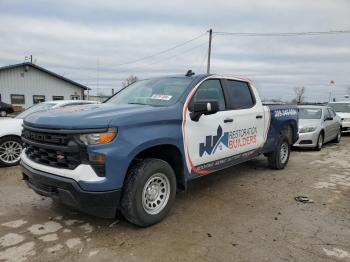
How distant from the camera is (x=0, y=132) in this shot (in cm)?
679

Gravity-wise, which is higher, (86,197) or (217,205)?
(86,197)

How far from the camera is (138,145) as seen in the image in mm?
3543

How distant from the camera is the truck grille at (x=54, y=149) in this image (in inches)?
134

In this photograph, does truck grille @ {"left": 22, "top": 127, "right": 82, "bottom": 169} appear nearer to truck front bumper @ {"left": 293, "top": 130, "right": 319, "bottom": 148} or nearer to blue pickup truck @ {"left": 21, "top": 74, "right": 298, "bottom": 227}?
blue pickup truck @ {"left": 21, "top": 74, "right": 298, "bottom": 227}

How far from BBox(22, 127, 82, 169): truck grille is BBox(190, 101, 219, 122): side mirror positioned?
5.33 ft

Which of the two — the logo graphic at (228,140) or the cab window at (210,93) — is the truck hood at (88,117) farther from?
the logo graphic at (228,140)

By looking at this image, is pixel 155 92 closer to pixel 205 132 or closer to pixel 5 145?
pixel 205 132

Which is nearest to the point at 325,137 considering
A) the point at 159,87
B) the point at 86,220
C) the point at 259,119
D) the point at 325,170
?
the point at 325,170

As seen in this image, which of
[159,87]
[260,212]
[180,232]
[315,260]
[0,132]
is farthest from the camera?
[0,132]

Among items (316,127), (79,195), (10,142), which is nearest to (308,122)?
(316,127)

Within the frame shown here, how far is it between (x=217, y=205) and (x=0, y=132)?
194 inches

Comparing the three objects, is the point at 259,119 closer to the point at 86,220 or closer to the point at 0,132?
the point at 86,220

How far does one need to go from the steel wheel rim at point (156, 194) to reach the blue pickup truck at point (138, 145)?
0.01m

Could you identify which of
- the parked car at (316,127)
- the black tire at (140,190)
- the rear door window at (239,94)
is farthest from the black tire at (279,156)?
the black tire at (140,190)
